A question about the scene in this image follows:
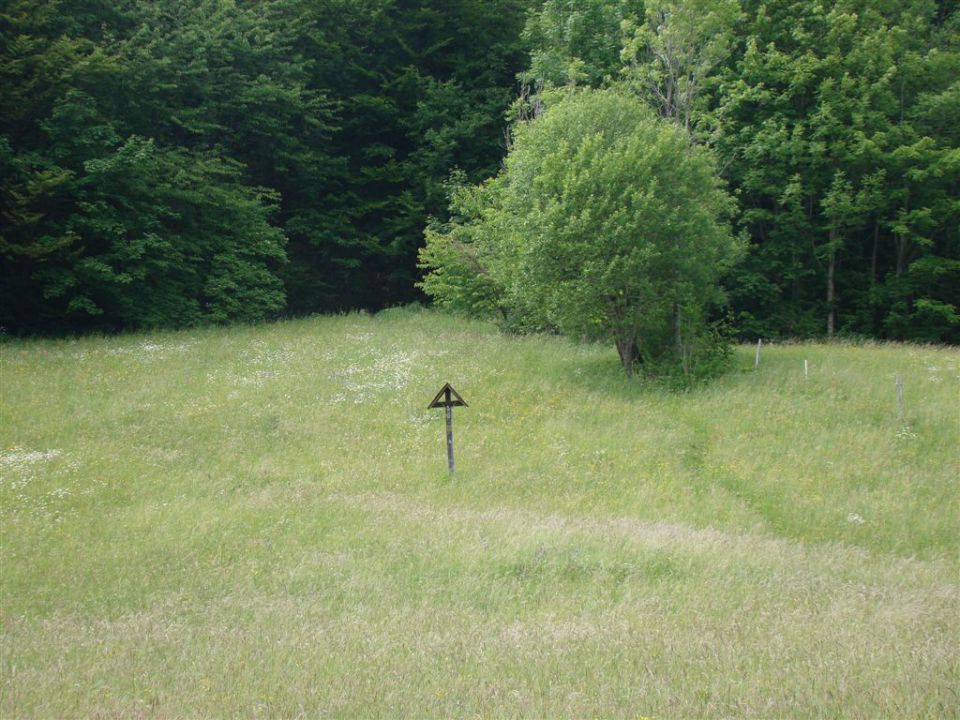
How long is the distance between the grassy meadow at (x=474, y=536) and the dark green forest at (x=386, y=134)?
7.21 meters

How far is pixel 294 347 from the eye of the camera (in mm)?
27266

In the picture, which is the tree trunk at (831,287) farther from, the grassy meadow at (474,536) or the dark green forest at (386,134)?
the grassy meadow at (474,536)

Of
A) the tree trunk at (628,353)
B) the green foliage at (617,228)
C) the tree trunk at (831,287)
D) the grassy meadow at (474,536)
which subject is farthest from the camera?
the tree trunk at (831,287)

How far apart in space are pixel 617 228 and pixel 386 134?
93.9ft

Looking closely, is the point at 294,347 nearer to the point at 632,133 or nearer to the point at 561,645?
the point at 632,133

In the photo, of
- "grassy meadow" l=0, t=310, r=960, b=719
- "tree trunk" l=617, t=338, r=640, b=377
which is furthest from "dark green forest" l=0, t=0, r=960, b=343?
"tree trunk" l=617, t=338, r=640, b=377

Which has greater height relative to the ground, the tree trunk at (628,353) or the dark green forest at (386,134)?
the dark green forest at (386,134)

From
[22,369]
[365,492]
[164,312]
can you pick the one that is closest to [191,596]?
[365,492]

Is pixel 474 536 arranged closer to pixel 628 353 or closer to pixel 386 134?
pixel 628 353

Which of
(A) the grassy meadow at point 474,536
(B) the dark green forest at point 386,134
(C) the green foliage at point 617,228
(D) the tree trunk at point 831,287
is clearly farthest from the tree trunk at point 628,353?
(D) the tree trunk at point 831,287

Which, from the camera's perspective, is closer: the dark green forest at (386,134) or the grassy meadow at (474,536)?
the grassy meadow at (474,536)

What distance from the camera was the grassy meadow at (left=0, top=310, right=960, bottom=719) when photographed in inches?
251

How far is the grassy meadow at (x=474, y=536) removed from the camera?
6.38 meters

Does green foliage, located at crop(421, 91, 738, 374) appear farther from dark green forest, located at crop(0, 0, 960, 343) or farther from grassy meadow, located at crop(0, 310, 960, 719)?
dark green forest, located at crop(0, 0, 960, 343)
